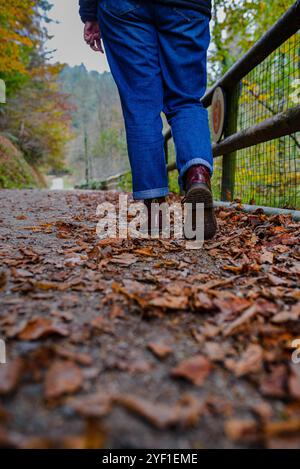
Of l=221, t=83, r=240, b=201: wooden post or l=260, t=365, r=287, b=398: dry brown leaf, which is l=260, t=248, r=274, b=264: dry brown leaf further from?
→ l=221, t=83, r=240, b=201: wooden post

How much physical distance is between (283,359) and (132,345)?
307 mm

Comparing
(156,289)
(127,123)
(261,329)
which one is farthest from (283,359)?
(127,123)

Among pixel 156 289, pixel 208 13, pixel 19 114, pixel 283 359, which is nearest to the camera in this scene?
pixel 283 359

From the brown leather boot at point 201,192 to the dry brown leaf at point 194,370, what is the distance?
2.96ft

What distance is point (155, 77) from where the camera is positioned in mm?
1604

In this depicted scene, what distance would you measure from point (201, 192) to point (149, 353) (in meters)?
0.91

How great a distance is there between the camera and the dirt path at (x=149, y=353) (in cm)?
51

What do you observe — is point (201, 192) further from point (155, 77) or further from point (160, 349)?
point (160, 349)

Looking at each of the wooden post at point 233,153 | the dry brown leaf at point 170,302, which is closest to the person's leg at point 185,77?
the dry brown leaf at point 170,302

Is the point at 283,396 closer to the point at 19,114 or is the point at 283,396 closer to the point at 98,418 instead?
the point at 98,418

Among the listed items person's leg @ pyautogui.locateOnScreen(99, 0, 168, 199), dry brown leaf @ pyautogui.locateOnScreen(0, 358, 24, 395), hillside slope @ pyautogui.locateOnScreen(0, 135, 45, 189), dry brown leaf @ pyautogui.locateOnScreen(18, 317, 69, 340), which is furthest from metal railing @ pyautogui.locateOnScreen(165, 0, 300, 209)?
hillside slope @ pyautogui.locateOnScreen(0, 135, 45, 189)

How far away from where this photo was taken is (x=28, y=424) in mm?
509

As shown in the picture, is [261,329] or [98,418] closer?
[98,418]
